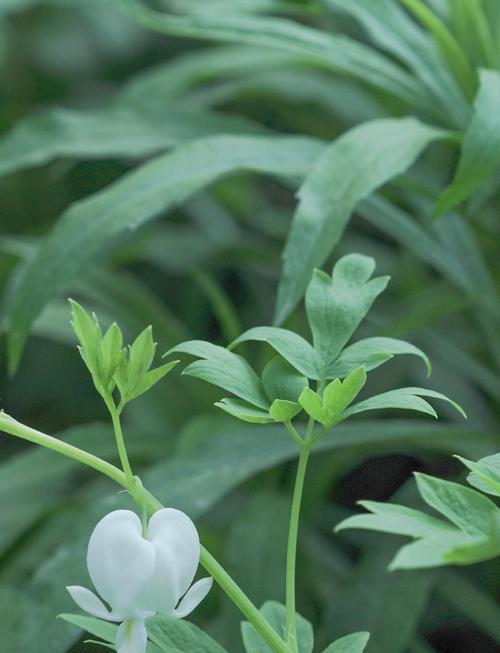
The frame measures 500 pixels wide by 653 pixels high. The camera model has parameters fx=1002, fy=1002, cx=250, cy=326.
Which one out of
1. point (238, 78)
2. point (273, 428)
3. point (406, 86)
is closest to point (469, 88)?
point (406, 86)

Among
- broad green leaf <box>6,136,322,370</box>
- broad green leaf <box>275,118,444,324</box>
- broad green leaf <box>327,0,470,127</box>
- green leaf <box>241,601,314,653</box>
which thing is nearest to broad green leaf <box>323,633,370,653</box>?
green leaf <box>241,601,314,653</box>

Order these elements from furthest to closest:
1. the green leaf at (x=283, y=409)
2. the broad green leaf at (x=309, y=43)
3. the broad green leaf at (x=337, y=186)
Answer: the broad green leaf at (x=309, y=43), the broad green leaf at (x=337, y=186), the green leaf at (x=283, y=409)

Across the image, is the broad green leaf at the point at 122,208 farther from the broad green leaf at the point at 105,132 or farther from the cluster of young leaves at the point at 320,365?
the cluster of young leaves at the point at 320,365

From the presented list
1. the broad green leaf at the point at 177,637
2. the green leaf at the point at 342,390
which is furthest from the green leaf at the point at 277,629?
the green leaf at the point at 342,390

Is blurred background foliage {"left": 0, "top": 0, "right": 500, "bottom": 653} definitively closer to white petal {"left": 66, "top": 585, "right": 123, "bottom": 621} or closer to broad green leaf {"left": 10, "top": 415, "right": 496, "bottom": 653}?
broad green leaf {"left": 10, "top": 415, "right": 496, "bottom": 653}

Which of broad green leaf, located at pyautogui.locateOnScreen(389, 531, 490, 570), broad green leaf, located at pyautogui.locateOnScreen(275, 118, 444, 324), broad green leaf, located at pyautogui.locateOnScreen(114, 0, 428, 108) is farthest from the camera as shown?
broad green leaf, located at pyautogui.locateOnScreen(114, 0, 428, 108)

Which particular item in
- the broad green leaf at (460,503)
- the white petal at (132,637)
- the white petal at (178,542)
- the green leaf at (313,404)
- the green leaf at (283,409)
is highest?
the broad green leaf at (460,503)
